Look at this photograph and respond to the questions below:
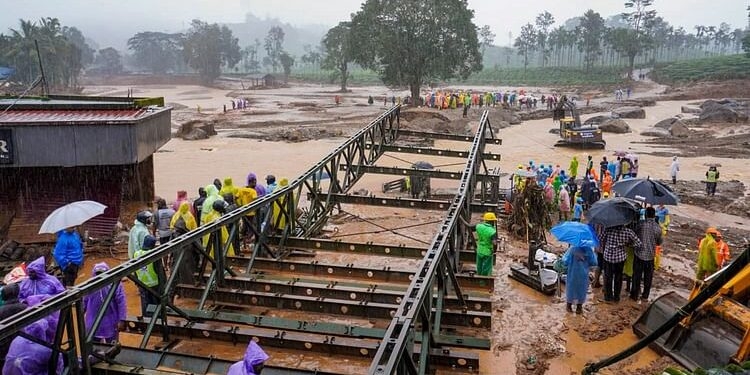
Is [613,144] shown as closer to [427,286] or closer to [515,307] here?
[515,307]

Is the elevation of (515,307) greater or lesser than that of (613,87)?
lesser

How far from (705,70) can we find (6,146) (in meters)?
74.6

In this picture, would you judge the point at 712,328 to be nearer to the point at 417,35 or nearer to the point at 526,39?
the point at 417,35

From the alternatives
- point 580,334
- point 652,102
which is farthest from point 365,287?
point 652,102

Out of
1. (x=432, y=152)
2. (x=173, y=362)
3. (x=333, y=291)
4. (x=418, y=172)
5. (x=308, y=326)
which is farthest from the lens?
(x=432, y=152)

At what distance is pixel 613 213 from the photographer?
795 centimetres

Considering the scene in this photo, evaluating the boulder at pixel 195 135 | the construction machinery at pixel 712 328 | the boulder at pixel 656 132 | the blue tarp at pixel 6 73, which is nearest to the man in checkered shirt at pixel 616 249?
the construction machinery at pixel 712 328

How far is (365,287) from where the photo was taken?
698 cm

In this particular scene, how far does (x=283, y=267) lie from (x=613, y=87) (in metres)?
65.5

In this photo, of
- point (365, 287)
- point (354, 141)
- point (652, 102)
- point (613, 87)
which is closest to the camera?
point (365, 287)

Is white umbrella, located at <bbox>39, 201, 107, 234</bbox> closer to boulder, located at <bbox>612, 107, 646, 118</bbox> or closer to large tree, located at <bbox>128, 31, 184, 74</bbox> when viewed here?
boulder, located at <bbox>612, 107, 646, 118</bbox>

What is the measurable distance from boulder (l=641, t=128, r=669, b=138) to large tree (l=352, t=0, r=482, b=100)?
15.1 metres

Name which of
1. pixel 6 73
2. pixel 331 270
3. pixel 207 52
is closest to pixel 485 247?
pixel 331 270

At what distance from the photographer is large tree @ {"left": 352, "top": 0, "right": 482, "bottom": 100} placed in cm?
4225
